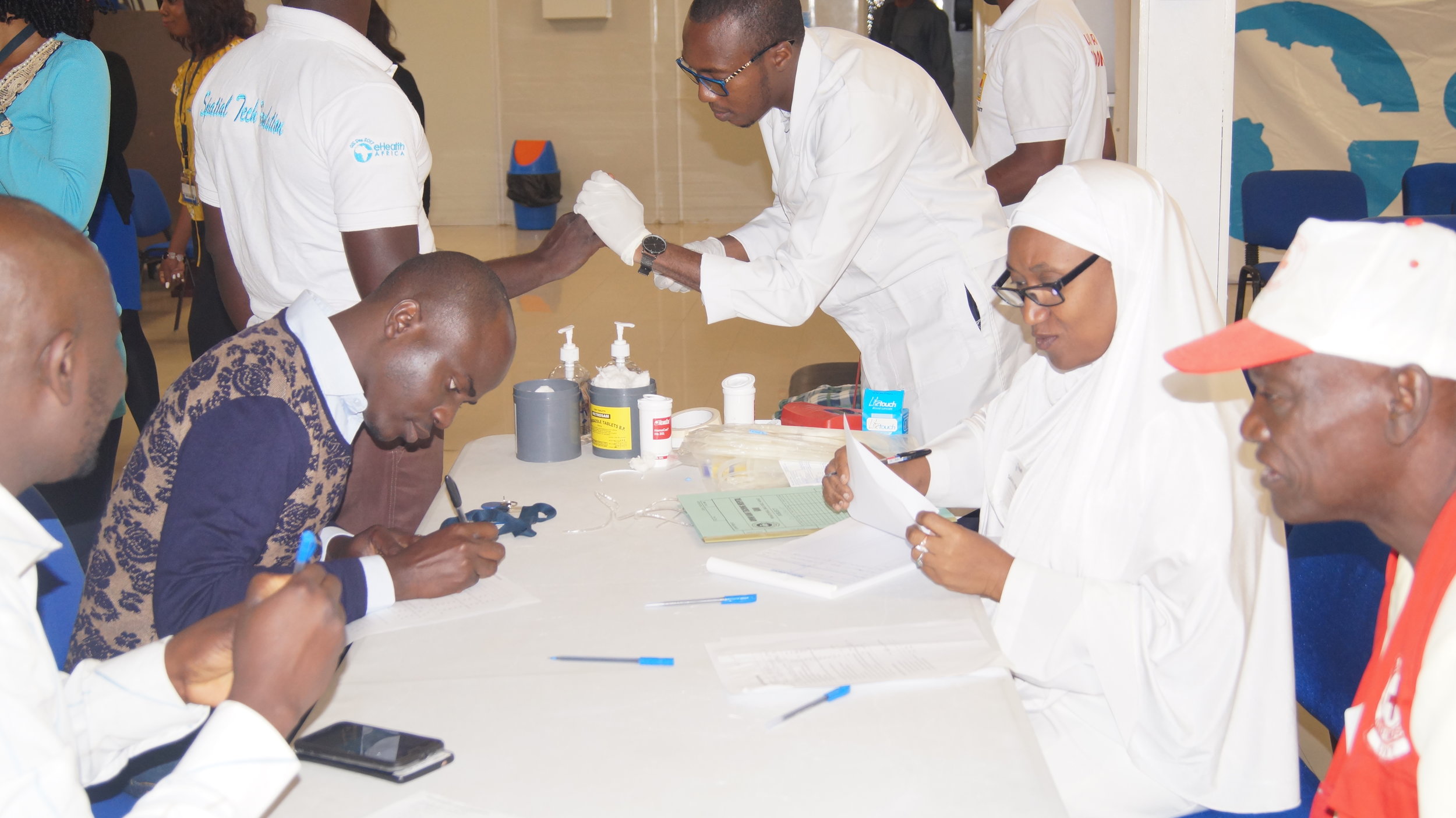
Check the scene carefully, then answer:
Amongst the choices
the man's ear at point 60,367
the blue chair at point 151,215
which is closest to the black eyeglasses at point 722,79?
the man's ear at point 60,367

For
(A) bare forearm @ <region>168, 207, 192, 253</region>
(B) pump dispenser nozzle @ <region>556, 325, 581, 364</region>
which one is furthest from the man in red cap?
(A) bare forearm @ <region>168, 207, 192, 253</region>

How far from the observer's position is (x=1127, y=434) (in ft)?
5.26

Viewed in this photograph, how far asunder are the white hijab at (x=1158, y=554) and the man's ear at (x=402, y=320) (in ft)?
3.19

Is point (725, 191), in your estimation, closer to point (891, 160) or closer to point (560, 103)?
point (560, 103)

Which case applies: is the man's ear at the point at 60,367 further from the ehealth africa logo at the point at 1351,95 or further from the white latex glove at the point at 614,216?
the ehealth africa logo at the point at 1351,95

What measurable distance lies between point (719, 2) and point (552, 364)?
11.1 feet

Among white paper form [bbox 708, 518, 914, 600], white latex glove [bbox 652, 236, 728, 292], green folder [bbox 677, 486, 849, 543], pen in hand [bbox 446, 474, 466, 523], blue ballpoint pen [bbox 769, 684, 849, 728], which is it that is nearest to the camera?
blue ballpoint pen [bbox 769, 684, 849, 728]

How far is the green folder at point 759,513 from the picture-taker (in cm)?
184

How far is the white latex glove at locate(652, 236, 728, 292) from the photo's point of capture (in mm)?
2698

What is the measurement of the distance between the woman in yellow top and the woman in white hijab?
228cm

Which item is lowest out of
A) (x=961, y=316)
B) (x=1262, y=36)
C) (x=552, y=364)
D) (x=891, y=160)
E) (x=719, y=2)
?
(x=552, y=364)

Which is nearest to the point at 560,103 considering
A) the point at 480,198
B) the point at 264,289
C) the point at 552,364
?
the point at 480,198

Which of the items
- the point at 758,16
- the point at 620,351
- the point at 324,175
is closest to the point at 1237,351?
the point at 620,351

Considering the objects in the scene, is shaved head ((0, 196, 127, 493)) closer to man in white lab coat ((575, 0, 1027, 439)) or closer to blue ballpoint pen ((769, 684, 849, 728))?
blue ballpoint pen ((769, 684, 849, 728))
